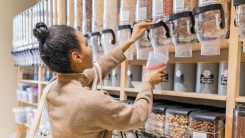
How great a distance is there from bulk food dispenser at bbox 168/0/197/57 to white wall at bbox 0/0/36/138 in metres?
2.41

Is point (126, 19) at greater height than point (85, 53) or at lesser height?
→ greater

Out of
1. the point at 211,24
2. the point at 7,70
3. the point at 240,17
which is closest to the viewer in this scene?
the point at 240,17

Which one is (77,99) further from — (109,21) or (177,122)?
(109,21)

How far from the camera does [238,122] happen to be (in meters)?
0.84

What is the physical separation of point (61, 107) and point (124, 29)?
53cm

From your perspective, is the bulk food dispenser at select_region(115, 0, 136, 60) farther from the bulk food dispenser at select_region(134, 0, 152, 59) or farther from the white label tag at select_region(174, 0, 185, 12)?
the white label tag at select_region(174, 0, 185, 12)

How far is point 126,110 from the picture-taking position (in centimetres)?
85

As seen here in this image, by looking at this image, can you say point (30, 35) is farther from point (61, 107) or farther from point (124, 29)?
point (61, 107)

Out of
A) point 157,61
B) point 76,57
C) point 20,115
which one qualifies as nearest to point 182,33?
point 157,61

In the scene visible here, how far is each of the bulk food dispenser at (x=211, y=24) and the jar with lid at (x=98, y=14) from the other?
2.12 feet

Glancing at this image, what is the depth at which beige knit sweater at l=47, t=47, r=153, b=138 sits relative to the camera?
32.2 inches

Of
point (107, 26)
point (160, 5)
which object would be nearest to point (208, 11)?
point (160, 5)

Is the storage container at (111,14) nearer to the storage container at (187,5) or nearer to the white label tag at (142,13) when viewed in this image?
the white label tag at (142,13)

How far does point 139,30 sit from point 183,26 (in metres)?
0.20
